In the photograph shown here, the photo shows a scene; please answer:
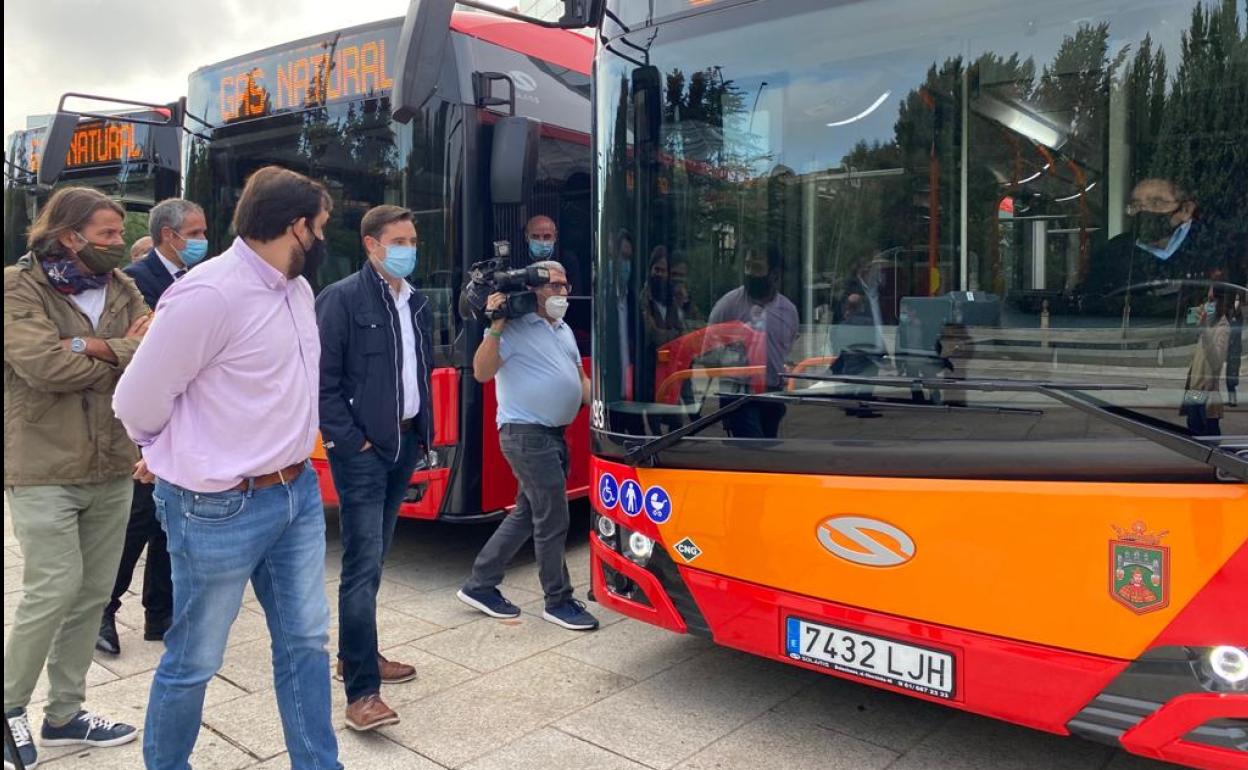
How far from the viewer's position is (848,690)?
384 cm

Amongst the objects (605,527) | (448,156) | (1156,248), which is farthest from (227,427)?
(448,156)

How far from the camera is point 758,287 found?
325cm

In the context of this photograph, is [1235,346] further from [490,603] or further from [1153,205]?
[490,603]

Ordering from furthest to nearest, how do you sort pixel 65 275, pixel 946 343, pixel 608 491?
pixel 608 491
pixel 65 275
pixel 946 343

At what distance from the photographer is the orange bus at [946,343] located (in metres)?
2.55

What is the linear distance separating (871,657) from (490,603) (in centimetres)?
219

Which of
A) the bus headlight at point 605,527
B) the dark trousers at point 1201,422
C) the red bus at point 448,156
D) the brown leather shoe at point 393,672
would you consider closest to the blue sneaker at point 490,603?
the red bus at point 448,156

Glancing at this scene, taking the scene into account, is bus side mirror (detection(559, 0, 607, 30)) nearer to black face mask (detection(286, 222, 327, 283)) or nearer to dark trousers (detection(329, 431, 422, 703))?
black face mask (detection(286, 222, 327, 283))

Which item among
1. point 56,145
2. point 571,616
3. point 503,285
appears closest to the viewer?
point 503,285

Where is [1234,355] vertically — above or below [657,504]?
above

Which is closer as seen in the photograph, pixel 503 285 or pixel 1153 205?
pixel 1153 205

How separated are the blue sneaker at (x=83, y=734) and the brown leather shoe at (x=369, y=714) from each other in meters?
0.72

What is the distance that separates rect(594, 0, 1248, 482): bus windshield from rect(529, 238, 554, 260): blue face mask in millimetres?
1723

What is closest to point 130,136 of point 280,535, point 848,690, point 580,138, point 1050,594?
point 580,138
